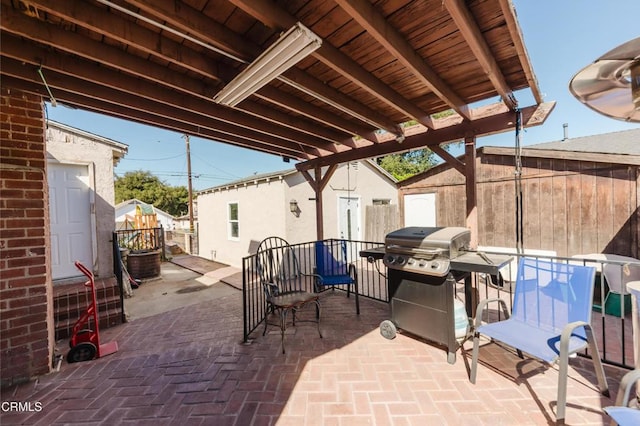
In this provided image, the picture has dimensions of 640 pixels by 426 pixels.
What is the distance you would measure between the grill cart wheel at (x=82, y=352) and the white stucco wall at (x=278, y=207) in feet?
14.0

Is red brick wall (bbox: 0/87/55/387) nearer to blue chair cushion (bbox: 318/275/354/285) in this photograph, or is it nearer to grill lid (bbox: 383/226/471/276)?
blue chair cushion (bbox: 318/275/354/285)

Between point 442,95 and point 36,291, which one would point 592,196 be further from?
point 36,291

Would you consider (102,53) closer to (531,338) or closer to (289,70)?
(289,70)

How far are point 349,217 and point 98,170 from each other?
619cm

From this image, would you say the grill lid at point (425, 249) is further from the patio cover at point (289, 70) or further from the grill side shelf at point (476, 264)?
the patio cover at point (289, 70)

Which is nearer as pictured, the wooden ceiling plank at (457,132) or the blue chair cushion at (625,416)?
the blue chair cushion at (625,416)

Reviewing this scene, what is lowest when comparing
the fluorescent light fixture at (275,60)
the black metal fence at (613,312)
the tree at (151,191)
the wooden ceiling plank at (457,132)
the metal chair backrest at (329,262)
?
the black metal fence at (613,312)

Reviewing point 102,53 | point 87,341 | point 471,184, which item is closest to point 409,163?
point 471,184

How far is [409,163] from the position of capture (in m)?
17.8

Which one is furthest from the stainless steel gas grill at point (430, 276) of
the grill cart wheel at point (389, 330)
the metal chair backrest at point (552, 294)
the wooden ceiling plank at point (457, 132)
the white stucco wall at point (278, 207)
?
the white stucco wall at point (278, 207)

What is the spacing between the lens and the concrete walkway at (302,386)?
6.38 feet

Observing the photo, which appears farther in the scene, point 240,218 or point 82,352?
point 240,218

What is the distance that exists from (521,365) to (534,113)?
264cm

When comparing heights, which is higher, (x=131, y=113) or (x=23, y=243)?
(x=131, y=113)
